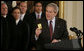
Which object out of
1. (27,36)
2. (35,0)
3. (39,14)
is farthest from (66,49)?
(35,0)

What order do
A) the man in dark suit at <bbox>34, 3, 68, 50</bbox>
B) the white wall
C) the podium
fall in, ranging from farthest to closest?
1. the white wall
2. the man in dark suit at <bbox>34, 3, 68, 50</bbox>
3. the podium

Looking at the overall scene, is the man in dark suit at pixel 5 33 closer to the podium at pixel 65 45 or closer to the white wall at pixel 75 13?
the podium at pixel 65 45

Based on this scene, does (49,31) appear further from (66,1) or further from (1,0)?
(66,1)

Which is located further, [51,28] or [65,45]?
[51,28]

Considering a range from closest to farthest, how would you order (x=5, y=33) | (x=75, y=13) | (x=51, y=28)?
(x=5, y=33), (x=51, y=28), (x=75, y=13)

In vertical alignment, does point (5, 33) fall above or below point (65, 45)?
above

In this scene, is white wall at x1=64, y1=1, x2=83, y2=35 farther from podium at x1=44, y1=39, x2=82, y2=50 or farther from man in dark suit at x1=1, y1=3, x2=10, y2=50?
man in dark suit at x1=1, y1=3, x2=10, y2=50

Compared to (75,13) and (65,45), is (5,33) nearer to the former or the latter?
(65,45)

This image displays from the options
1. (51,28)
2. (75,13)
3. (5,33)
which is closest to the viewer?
(5,33)

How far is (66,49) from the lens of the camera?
1411 mm

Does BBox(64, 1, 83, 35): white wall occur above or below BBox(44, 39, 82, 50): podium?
above

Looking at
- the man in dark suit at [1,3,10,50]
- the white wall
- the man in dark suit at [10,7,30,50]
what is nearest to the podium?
the man in dark suit at [10,7,30,50]

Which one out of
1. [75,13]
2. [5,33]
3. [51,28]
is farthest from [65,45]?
[75,13]

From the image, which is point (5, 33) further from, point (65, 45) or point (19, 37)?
point (65, 45)
